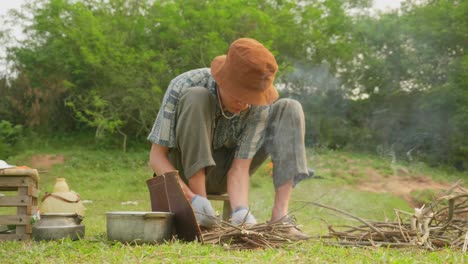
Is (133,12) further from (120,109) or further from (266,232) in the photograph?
(266,232)

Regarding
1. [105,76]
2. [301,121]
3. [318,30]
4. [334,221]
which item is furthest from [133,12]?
[301,121]

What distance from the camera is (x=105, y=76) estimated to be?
1434 centimetres

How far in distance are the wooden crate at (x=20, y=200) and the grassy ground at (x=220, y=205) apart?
411mm

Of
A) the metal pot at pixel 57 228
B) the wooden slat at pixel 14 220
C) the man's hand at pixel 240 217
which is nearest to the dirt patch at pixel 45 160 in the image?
the wooden slat at pixel 14 220

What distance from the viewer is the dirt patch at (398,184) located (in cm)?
899

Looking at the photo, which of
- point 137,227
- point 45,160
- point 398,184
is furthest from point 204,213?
point 45,160

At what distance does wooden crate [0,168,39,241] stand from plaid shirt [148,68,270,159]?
913mm

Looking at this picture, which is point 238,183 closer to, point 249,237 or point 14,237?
point 249,237

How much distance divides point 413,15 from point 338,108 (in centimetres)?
396

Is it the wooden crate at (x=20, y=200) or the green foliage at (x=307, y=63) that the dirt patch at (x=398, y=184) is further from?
the wooden crate at (x=20, y=200)

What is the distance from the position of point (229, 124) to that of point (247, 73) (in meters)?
0.37

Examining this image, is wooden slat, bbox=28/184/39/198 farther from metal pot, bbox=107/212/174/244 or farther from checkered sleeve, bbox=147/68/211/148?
metal pot, bbox=107/212/174/244

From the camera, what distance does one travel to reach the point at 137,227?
2.63 metres

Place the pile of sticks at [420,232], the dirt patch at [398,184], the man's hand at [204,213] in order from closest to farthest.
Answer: the pile of sticks at [420,232] < the man's hand at [204,213] < the dirt patch at [398,184]
